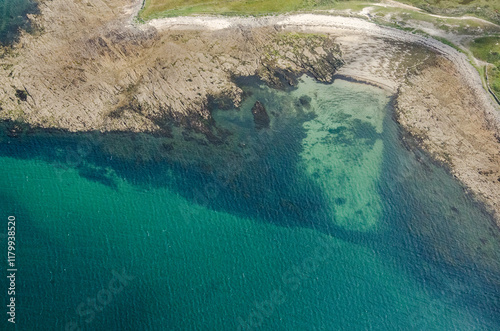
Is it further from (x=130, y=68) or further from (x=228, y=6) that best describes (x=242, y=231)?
(x=228, y=6)

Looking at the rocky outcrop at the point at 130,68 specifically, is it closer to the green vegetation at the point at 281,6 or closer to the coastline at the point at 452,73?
the coastline at the point at 452,73

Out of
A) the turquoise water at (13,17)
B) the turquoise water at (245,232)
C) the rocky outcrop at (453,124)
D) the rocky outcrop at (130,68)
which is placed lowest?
the turquoise water at (245,232)

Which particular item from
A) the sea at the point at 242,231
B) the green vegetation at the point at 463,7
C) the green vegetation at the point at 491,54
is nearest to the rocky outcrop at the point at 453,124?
the sea at the point at 242,231

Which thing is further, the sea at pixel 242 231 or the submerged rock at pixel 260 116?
the submerged rock at pixel 260 116

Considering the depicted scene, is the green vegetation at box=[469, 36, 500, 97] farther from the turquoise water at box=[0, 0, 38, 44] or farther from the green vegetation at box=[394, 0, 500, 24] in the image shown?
the turquoise water at box=[0, 0, 38, 44]

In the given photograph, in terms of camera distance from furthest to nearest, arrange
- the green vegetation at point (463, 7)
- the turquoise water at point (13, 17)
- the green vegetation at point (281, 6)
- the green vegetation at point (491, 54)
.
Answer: the green vegetation at point (463, 7) → the green vegetation at point (281, 6) → the green vegetation at point (491, 54) → the turquoise water at point (13, 17)

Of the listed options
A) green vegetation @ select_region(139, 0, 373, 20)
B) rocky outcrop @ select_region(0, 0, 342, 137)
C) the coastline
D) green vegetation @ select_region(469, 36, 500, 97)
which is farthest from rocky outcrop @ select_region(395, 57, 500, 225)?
green vegetation @ select_region(139, 0, 373, 20)

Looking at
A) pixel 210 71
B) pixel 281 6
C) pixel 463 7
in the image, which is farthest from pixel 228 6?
pixel 463 7
